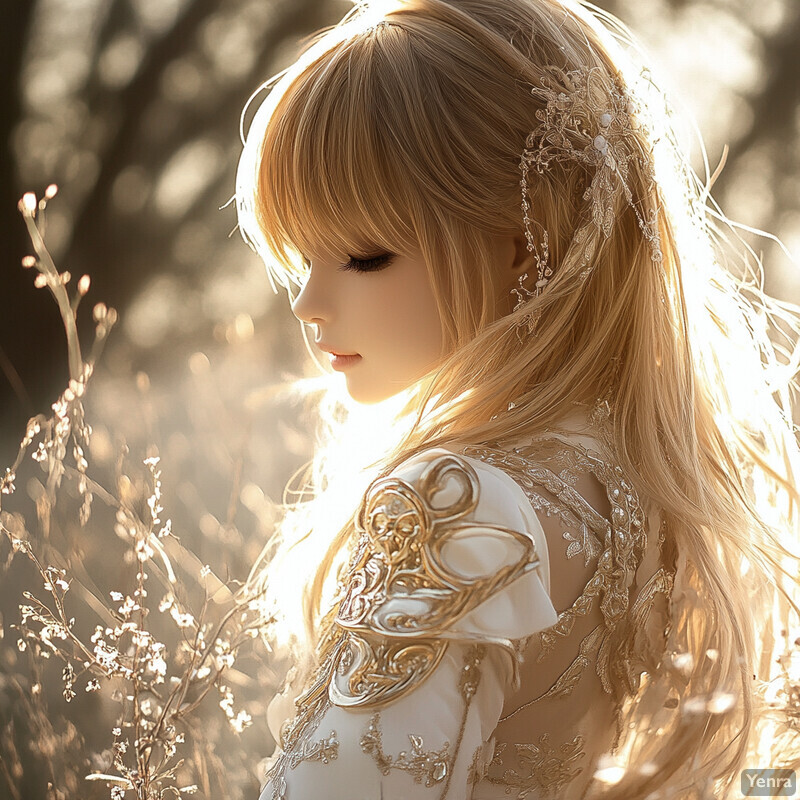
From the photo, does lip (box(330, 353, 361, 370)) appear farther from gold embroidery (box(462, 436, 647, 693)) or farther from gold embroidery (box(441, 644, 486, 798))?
gold embroidery (box(441, 644, 486, 798))

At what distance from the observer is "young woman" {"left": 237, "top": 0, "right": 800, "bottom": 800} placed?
2.22 feet

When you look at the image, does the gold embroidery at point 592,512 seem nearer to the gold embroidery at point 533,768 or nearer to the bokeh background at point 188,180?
the gold embroidery at point 533,768

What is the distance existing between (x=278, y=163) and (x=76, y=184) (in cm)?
123

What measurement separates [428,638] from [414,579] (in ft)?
0.14

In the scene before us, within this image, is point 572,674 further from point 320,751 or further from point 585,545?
point 320,751

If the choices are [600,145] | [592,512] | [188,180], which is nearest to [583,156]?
[600,145]

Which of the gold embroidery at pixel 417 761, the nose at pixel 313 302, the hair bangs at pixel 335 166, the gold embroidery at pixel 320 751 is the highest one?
the hair bangs at pixel 335 166

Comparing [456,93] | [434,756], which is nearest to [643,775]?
[434,756]

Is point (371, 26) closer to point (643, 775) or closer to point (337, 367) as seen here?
point (337, 367)

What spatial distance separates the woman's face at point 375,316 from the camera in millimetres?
863

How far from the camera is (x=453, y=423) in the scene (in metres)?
0.83

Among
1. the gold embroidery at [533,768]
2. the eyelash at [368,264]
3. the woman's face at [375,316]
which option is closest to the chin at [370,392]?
the woman's face at [375,316]

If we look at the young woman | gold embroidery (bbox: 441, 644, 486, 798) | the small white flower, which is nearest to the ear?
the young woman

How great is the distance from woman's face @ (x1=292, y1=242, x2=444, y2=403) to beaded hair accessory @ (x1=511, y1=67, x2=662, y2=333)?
9 centimetres
